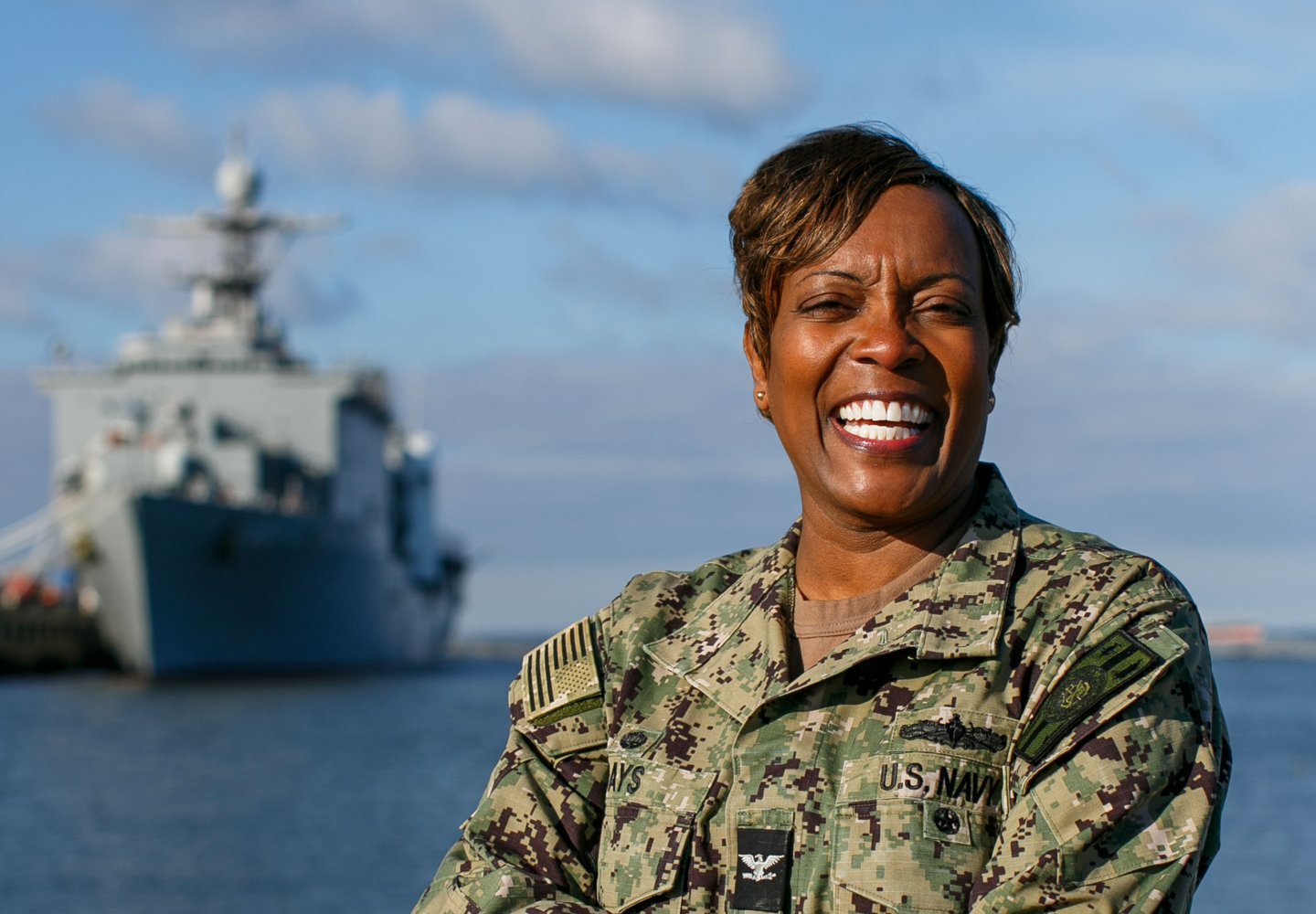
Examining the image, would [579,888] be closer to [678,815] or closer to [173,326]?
[678,815]

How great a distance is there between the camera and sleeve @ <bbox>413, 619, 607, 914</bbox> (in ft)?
6.15

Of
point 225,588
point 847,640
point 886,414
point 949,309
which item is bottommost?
point 225,588

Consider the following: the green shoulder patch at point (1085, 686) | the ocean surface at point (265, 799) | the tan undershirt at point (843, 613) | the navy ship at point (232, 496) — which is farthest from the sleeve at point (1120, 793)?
the navy ship at point (232, 496)

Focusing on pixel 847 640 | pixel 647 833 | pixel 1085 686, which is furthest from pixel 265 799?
pixel 1085 686

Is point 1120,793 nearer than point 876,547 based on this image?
Yes

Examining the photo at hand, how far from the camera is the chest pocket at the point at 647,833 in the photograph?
5.74 feet

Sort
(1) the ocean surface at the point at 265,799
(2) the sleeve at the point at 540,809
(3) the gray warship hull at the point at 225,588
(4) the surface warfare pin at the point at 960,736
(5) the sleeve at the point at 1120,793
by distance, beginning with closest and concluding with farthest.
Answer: (5) the sleeve at the point at 1120,793
(4) the surface warfare pin at the point at 960,736
(2) the sleeve at the point at 540,809
(1) the ocean surface at the point at 265,799
(3) the gray warship hull at the point at 225,588

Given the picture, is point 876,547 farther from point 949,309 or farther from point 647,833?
point 647,833

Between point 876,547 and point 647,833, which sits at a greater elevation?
point 876,547

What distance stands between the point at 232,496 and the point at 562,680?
35.3 meters

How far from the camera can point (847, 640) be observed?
1750mm

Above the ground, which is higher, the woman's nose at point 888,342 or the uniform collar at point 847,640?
the woman's nose at point 888,342

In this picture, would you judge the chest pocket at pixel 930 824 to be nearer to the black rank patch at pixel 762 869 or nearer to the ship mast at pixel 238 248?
the black rank patch at pixel 762 869

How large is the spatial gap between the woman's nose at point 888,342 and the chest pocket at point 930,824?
0.35 meters
